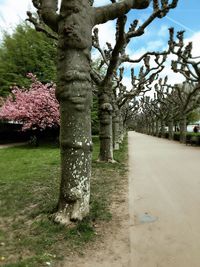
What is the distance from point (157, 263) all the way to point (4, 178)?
19.8ft

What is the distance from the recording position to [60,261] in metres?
3.35

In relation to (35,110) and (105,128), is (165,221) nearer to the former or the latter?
(105,128)

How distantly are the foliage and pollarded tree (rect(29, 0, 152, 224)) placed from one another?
19621 millimetres

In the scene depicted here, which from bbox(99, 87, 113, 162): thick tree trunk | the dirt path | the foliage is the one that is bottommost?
the dirt path

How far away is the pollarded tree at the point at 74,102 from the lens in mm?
4613

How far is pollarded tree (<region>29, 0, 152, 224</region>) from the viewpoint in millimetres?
4613

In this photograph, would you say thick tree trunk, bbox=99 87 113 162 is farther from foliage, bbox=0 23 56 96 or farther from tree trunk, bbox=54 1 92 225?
foliage, bbox=0 23 56 96

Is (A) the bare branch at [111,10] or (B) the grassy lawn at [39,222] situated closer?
(B) the grassy lawn at [39,222]

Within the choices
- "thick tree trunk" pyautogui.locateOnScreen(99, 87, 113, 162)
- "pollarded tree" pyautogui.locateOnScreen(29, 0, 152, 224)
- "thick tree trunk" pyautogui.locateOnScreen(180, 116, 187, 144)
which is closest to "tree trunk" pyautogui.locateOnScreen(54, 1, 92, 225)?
"pollarded tree" pyautogui.locateOnScreen(29, 0, 152, 224)

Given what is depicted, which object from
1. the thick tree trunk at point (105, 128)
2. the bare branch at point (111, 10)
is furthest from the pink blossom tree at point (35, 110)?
the bare branch at point (111, 10)

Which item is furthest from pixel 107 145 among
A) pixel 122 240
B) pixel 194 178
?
pixel 122 240

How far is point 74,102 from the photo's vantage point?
4.64 meters

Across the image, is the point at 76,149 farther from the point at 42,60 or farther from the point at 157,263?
the point at 42,60

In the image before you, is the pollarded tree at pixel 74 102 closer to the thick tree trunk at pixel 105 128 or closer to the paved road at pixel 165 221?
the paved road at pixel 165 221
